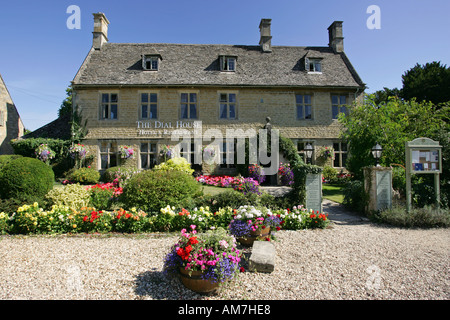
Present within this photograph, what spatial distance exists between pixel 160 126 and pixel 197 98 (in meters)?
2.98

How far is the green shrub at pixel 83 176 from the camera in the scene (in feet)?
47.4

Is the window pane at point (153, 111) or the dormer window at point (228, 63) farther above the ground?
the dormer window at point (228, 63)

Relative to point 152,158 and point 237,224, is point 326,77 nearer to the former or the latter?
point 152,158

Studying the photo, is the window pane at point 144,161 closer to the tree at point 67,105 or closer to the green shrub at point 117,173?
the green shrub at point 117,173

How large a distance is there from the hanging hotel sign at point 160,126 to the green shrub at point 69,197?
8654 mm

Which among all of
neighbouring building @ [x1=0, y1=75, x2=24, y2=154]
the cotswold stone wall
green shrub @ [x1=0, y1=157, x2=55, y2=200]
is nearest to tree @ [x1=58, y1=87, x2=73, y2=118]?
neighbouring building @ [x1=0, y1=75, x2=24, y2=154]

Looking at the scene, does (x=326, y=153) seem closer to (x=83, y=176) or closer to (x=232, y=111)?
(x=232, y=111)

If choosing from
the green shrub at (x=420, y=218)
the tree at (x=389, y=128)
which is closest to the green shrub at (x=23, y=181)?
the green shrub at (x=420, y=218)

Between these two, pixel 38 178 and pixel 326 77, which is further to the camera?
pixel 326 77

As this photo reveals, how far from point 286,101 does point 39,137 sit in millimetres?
15990

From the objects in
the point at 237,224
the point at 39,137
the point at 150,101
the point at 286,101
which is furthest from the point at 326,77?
the point at 39,137

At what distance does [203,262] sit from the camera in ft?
11.1
